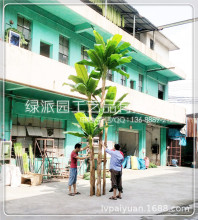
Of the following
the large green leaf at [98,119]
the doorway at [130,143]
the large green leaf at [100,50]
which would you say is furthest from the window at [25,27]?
the doorway at [130,143]

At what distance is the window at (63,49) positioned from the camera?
44.7 ft

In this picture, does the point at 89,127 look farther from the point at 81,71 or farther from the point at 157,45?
the point at 157,45

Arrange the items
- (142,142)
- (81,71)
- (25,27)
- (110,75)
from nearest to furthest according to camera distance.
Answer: (81,71)
(25,27)
(110,75)
(142,142)

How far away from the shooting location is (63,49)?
45.2 feet

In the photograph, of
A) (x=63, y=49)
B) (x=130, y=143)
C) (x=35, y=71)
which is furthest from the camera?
(x=130, y=143)

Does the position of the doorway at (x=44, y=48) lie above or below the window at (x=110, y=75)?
above

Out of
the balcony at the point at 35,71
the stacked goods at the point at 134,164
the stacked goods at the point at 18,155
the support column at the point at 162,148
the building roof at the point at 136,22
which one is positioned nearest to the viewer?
the balcony at the point at 35,71

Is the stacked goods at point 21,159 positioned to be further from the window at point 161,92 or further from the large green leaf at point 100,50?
the window at point 161,92

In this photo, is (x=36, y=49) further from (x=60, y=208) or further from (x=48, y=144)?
(x=60, y=208)

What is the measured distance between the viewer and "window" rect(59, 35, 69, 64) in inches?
536

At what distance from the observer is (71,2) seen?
12016 mm

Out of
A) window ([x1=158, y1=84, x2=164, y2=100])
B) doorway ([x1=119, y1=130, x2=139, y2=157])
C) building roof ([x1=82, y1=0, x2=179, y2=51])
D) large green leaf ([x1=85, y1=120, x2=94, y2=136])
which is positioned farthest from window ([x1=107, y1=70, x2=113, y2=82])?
large green leaf ([x1=85, y1=120, x2=94, y2=136])

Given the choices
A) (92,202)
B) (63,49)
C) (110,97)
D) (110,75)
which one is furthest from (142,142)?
(92,202)

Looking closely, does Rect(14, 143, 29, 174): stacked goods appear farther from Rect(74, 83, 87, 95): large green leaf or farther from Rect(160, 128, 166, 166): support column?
Rect(160, 128, 166, 166): support column
